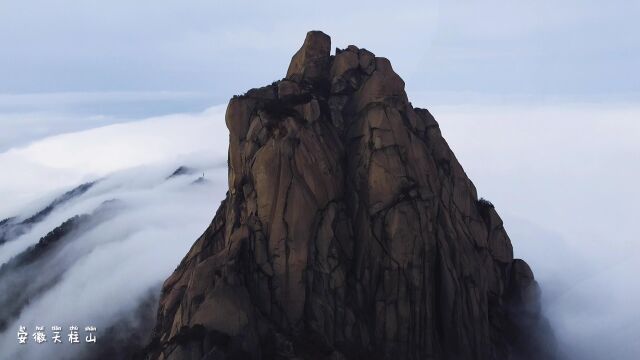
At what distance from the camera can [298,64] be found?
237 feet

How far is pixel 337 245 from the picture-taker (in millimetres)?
59188

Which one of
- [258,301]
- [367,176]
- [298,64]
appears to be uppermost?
[298,64]

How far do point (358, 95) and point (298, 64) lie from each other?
9.95 metres

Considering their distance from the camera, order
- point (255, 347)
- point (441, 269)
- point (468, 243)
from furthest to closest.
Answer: point (468, 243) < point (441, 269) < point (255, 347)

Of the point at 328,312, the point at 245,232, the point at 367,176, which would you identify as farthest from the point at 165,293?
the point at 367,176

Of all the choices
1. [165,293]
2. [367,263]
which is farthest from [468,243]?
[165,293]

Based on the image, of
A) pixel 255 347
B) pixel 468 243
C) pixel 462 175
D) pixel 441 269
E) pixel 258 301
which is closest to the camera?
pixel 255 347

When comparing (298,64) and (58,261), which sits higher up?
(298,64)

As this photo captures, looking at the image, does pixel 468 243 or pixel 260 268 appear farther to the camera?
pixel 468 243

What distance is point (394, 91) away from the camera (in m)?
66.2

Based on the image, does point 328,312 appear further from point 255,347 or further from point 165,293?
point 165,293

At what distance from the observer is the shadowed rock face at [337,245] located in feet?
182

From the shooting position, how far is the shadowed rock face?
55.5 metres

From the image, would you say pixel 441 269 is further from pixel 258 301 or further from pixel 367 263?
pixel 258 301
